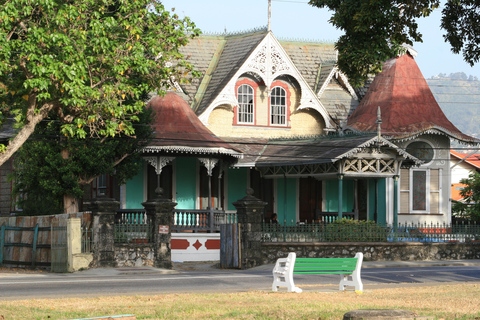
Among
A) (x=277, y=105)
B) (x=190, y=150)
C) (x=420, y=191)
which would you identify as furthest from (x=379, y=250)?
(x=277, y=105)

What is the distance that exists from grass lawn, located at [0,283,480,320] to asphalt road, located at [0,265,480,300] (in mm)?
1832

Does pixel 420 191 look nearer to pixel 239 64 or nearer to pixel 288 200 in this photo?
pixel 288 200

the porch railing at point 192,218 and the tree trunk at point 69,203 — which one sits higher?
the tree trunk at point 69,203

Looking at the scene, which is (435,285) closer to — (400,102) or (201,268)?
(201,268)

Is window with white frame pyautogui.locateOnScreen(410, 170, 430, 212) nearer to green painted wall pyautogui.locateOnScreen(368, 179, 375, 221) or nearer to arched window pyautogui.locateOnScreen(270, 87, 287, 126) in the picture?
green painted wall pyautogui.locateOnScreen(368, 179, 375, 221)

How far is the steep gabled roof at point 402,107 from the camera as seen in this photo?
34.8 metres

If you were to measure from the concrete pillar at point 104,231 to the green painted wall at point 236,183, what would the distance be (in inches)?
425

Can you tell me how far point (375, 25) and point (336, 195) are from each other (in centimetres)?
→ 1754

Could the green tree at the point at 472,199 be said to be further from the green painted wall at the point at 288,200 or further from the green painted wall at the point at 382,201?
the green painted wall at the point at 288,200

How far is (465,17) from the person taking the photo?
2050 centimetres

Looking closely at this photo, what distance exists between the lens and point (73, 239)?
23.4 metres

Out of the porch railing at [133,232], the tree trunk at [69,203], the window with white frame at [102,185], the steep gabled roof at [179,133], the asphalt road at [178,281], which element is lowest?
the asphalt road at [178,281]

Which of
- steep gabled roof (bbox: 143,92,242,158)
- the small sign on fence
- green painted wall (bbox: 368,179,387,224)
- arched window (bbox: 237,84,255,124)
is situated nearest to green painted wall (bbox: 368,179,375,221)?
green painted wall (bbox: 368,179,387,224)

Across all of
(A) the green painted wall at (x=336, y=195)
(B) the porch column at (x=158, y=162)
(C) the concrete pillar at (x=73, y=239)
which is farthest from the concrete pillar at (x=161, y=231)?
(A) the green painted wall at (x=336, y=195)
